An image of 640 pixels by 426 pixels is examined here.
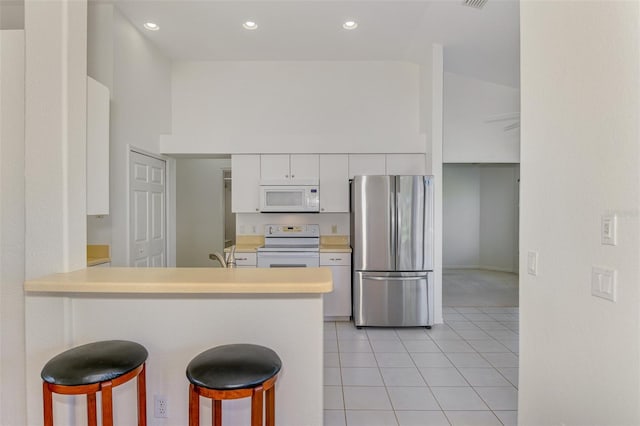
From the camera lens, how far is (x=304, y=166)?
14.4 feet

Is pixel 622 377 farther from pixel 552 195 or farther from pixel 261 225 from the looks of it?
pixel 261 225

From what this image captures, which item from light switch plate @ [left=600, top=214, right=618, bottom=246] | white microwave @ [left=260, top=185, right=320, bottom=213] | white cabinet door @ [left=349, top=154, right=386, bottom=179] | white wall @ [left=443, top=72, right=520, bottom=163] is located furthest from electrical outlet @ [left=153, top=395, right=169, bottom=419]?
white wall @ [left=443, top=72, right=520, bottom=163]

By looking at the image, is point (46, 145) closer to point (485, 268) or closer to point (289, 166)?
point (289, 166)

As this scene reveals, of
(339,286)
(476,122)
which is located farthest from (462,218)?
(339,286)

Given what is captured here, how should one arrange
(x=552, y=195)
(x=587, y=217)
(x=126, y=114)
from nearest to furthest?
1. (x=587, y=217)
2. (x=552, y=195)
3. (x=126, y=114)

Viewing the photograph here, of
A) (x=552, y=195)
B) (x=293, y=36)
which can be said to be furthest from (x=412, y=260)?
(x=293, y=36)

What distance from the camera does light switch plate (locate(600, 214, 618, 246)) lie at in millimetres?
1219

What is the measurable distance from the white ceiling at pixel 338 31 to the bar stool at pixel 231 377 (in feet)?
10.2

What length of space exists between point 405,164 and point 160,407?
11.9 ft

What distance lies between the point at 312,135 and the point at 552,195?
316 centimetres

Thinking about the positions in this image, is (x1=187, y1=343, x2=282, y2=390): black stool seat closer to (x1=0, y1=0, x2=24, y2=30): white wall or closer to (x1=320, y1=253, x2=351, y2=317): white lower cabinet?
(x1=320, y1=253, x2=351, y2=317): white lower cabinet

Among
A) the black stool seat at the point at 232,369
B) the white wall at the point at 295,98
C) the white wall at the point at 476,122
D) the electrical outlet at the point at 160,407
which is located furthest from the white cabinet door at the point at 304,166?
the black stool seat at the point at 232,369

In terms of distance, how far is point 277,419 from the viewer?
1.75 metres

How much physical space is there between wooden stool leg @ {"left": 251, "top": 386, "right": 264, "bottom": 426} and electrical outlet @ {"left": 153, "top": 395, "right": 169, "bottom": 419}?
74 cm
